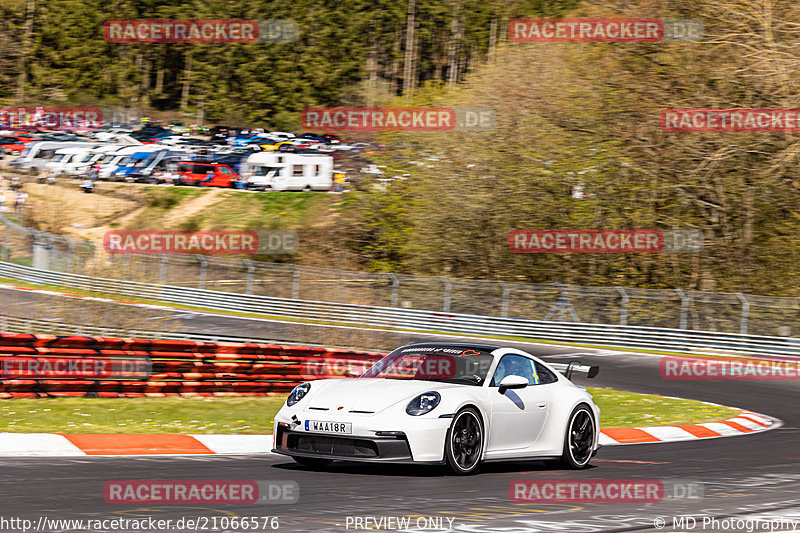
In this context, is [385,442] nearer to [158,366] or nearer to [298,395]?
[298,395]

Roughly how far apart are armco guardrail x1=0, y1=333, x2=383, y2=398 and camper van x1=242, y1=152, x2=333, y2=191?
132 ft

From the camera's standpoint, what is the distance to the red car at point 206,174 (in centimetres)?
5884

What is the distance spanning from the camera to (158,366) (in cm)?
1475

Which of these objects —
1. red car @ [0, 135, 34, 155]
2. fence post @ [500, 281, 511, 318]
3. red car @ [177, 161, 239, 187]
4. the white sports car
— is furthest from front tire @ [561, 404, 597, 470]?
red car @ [0, 135, 34, 155]

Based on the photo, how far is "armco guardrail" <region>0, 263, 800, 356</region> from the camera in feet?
100

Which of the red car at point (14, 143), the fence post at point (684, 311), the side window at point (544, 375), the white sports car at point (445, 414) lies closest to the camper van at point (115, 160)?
the red car at point (14, 143)

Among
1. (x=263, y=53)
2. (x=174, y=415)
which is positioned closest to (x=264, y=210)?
(x=263, y=53)

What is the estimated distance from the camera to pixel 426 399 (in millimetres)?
8391

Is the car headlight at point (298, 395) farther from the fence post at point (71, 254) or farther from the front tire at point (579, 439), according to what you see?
the fence post at point (71, 254)

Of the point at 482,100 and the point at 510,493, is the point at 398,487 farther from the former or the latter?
the point at 482,100

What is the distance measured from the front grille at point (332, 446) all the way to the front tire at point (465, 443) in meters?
0.66

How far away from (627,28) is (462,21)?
4792 cm

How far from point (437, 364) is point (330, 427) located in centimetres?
159

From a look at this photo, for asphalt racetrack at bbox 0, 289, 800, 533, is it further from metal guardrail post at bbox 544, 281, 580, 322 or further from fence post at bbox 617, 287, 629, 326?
metal guardrail post at bbox 544, 281, 580, 322
